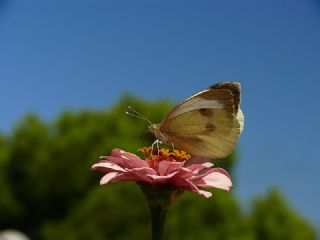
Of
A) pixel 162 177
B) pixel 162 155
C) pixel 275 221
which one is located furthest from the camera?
pixel 275 221

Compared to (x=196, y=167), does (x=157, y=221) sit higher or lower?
lower

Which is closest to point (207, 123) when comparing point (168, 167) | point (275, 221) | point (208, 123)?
point (208, 123)

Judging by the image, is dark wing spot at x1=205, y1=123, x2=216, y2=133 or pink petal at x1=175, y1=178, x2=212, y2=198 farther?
dark wing spot at x1=205, y1=123, x2=216, y2=133

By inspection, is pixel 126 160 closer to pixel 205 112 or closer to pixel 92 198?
pixel 205 112

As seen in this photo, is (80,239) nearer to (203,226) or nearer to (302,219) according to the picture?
(203,226)

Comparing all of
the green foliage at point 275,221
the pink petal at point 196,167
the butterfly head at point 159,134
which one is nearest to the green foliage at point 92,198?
the green foliage at point 275,221

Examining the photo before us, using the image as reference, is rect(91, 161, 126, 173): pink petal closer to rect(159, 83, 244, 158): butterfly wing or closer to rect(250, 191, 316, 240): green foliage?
rect(159, 83, 244, 158): butterfly wing

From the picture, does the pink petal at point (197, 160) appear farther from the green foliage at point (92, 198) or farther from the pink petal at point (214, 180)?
the green foliage at point (92, 198)

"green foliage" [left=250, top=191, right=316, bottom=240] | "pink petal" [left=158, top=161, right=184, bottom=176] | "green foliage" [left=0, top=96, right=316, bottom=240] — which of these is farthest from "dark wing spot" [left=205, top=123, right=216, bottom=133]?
"green foliage" [left=250, top=191, right=316, bottom=240]
